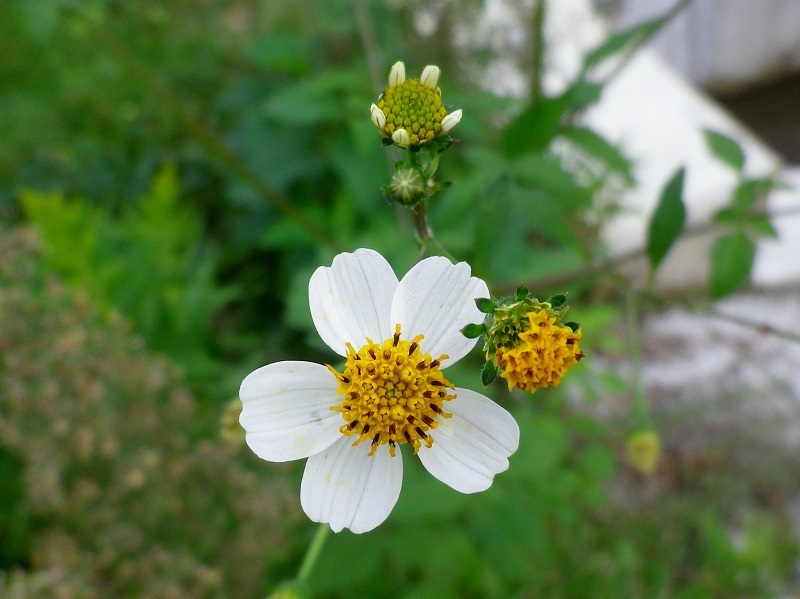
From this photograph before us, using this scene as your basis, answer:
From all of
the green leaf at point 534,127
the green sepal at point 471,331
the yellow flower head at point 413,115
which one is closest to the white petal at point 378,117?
the yellow flower head at point 413,115

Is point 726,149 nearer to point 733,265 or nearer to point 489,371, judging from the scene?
point 733,265

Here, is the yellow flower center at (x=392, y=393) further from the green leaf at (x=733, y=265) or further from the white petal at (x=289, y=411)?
the green leaf at (x=733, y=265)

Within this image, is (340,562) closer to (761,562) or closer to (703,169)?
(761,562)

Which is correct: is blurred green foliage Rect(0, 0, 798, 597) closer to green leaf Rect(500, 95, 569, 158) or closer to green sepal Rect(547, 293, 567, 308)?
green leaf Rect(500, 95, 569, 158)

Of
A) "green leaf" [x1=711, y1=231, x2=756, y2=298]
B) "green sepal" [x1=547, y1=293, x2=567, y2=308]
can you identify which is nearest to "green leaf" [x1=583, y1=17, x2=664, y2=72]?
"green leaf" [x1=711, y1=231, x2=756, y2=298]

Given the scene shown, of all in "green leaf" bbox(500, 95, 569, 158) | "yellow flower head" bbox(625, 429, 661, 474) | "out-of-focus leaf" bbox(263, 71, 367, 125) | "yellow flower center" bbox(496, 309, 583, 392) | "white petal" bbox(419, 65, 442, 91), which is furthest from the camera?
"out-of-focus leaf" bbox(263, 71, 367, 125)

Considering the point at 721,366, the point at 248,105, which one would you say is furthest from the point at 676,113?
the point at 248,105
